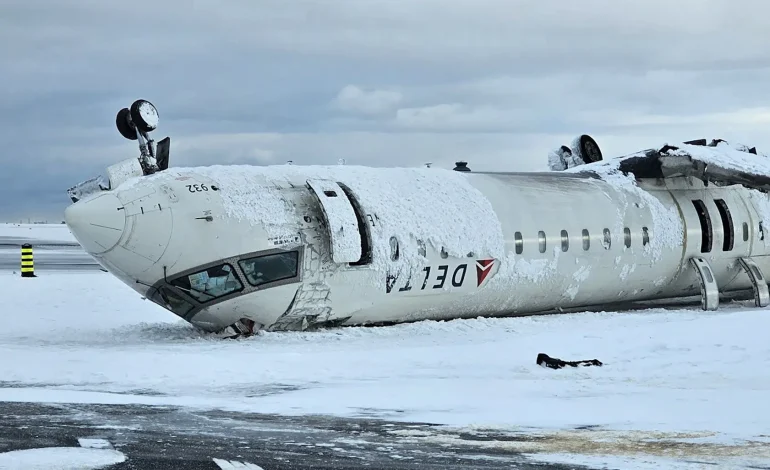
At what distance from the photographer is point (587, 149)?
85.7 feet

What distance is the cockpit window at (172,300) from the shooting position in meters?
16.6

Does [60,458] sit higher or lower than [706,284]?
lower

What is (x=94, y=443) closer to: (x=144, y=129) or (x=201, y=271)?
(x=201, y=271)

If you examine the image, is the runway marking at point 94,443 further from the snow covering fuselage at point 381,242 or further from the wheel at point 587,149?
the wheel at point 587,149

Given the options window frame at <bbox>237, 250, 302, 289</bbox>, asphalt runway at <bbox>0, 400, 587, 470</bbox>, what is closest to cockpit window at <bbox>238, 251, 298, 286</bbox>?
window frame at <bbox>237, 250, 302, 289</bbox>

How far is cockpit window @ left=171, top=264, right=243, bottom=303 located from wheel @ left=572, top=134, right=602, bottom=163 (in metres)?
12.6

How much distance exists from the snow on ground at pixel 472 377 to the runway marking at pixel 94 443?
2100mm

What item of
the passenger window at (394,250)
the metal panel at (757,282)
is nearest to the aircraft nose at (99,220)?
the passenger window at (394,250)

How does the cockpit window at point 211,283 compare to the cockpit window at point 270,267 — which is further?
the cockpit window at point 270,267

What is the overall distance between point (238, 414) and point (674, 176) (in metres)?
16.7

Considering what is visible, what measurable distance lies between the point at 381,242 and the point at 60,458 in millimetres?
10449

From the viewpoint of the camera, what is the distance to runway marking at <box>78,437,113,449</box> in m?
8.10

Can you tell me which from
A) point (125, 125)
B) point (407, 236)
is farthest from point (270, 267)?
point (125, 125)

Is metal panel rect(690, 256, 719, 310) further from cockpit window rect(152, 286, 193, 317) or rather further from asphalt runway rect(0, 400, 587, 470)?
asphalt runway rect(0, 400, 587, 470)
